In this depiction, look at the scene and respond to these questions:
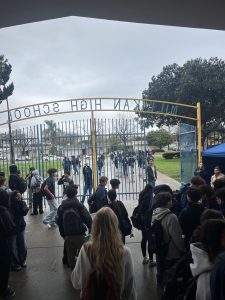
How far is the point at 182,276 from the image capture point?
2.79 metres

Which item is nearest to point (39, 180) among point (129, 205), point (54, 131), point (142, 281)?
point (54, 131)

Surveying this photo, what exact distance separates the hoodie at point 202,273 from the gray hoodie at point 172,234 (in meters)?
1.34

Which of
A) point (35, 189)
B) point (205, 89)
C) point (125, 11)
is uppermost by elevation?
point (205, 89)

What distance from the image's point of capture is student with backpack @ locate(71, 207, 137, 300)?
82.0 inches

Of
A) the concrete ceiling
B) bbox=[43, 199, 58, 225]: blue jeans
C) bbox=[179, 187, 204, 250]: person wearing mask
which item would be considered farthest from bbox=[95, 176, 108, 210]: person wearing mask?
the concrete ceiling

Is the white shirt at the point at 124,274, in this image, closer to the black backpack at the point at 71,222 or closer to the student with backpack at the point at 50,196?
the black backpack at the point at 71,222

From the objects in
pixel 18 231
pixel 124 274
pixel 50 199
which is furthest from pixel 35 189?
pixel 124 274

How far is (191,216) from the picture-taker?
3.80 meters

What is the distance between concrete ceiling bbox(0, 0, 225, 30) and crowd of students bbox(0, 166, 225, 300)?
2634mm

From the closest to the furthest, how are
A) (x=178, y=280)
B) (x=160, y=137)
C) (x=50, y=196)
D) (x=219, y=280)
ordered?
(x=219, y=280) < (x=178, y=280) < (x=50, y=196) < (x=160, y=137)

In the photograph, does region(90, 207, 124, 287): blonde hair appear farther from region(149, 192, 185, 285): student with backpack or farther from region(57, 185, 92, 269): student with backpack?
region(57, 185, 92, 269): student with backpack

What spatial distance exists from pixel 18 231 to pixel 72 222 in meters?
1.13

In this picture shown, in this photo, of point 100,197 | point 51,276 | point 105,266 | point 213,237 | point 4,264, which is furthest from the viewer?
point 100,197

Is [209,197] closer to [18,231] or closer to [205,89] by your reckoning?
[18,231]
